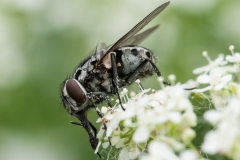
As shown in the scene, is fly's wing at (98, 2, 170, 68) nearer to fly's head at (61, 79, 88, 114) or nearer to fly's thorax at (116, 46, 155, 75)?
fly's thorax at (116, 46, 155, 75)

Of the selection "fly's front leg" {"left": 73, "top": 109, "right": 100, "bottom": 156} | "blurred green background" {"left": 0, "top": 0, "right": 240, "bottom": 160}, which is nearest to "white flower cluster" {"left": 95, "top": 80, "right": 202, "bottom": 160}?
"fly's front leg" {"left": 73, "top": 109, "right": 100, "bottom": 156}

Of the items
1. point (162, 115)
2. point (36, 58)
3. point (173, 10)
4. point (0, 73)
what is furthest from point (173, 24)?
point (162, 115)

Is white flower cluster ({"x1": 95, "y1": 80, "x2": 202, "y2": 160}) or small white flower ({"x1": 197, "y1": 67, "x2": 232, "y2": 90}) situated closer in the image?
white flower cluster ({"x1": 95, "y1": 80, "x2": 202, "y2": 160})

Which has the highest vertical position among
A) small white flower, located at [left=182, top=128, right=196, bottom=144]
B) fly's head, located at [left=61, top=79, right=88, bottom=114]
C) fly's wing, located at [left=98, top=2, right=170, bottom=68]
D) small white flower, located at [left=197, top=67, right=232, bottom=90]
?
fly's wing, located at [left=98, top=2, right=170, bottom=68]

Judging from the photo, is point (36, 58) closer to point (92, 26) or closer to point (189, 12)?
point (92, 26)

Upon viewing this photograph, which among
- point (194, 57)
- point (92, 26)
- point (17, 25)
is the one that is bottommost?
point (194, 57)

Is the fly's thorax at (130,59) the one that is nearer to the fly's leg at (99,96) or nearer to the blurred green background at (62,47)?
the fly's leg at (99,96)

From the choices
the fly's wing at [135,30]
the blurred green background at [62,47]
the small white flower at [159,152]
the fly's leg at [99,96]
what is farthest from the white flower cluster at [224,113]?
the blurred green background at [62,47]
